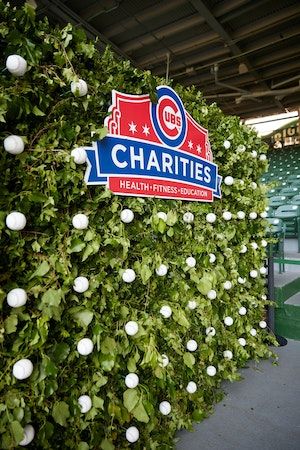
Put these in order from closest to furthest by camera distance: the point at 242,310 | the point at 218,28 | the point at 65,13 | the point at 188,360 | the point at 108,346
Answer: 1. the point at 108,346
2. the point at 188,360
3. the point at 242,310
4. the point at 65,13
5. the point at 218,28

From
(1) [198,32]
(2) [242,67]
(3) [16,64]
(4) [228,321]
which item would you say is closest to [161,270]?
(4) [228,321]

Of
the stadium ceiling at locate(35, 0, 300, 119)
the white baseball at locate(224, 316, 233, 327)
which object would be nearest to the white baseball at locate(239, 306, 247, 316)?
the white baseball at locate(224, 316, 233, 327)

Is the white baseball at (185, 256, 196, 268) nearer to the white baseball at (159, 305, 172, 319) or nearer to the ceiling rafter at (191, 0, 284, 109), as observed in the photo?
the white baseball at (159, 305, 172, 319)

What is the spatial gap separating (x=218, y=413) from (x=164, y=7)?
4676 millimetres

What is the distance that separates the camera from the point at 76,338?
126 cm

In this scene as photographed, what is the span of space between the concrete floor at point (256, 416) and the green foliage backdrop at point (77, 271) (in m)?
0.12

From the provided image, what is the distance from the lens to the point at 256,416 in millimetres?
1939

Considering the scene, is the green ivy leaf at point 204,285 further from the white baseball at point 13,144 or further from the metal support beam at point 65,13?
the metal support beam at point 65,13

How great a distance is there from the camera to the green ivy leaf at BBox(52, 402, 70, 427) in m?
1.16

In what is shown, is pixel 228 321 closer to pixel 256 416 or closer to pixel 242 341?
pixel 242 341

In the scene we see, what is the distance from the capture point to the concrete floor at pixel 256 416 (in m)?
1.73

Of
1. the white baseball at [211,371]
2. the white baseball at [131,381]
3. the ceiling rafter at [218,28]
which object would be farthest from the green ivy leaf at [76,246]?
the ceiling rafter at [218,28]

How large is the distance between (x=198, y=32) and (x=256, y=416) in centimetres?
512

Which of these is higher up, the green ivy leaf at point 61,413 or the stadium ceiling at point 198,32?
the stadium ceiling at point 198,32
